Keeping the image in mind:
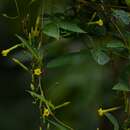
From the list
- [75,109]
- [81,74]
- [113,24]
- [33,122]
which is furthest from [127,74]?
[33,122]

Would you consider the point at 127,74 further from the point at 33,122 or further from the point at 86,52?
the point at 33,122

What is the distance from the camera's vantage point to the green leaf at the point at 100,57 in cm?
98

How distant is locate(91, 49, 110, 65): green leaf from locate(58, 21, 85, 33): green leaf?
6cm

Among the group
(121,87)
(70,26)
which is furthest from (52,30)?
(121,87)

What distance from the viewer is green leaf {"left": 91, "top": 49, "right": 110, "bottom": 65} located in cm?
98

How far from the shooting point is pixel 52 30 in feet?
3.14

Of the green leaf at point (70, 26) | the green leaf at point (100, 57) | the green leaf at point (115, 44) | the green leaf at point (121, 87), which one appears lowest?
the green leaf at point (121, 87)

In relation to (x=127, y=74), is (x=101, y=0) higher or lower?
higher

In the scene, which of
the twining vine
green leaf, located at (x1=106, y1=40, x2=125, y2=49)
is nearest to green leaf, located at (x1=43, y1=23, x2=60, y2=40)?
the twining vine

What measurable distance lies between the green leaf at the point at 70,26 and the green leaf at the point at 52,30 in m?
0.01

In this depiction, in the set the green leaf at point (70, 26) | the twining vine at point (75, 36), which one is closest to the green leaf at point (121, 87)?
the twining vine at point (75, 36)

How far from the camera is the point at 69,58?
1.06 m

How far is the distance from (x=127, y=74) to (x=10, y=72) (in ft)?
2.01

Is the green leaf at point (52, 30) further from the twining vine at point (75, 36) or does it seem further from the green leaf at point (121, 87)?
the green leaf at point (121, 87)
